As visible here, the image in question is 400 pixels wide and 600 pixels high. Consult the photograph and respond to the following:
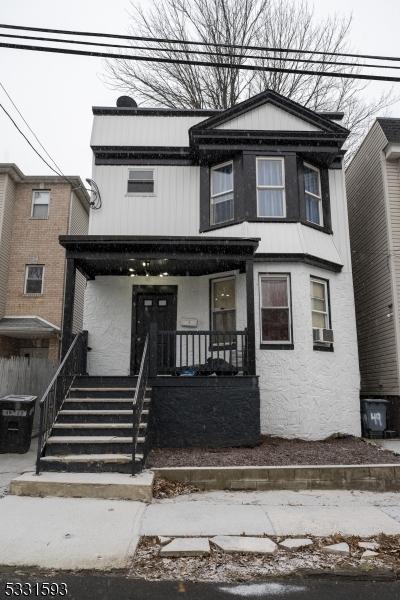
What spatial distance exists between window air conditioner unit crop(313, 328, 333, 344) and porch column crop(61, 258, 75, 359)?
539 centimetres

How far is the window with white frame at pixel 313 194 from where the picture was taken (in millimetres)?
11273

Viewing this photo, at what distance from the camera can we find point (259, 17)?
19609mm

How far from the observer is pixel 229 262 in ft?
32.6

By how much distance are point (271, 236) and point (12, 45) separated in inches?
252

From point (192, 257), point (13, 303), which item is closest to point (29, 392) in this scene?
point (192, 257)

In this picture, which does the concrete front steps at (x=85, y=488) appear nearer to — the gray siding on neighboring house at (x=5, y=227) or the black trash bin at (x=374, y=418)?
the black trash bin at (x=374, y=418)

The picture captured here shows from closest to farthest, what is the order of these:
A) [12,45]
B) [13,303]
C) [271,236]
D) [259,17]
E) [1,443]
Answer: [12,45]
[1,443]
[271,236]
[13,303]
[259,17]

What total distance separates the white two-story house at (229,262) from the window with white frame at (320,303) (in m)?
0.03

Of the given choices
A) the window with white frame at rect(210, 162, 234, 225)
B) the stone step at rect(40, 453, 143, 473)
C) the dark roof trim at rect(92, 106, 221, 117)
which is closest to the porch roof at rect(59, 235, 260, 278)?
the window with white frame at rect(210, 162, 234, 225)

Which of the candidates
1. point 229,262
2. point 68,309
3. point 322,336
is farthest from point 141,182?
point 322,336

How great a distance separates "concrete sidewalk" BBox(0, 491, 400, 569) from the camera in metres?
3.97

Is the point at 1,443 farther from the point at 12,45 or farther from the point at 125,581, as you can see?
the point at 12,45

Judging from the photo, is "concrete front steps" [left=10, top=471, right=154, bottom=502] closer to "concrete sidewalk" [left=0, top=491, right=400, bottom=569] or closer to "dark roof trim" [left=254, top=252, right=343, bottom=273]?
"concrete sidewalk" [left=0, top=491, right=400, bottom=569]

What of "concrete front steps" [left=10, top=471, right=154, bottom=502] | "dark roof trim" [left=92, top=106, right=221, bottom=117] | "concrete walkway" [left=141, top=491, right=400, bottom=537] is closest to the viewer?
"concrete walkway" [left=141, top=491, right=400, bottom=537]
